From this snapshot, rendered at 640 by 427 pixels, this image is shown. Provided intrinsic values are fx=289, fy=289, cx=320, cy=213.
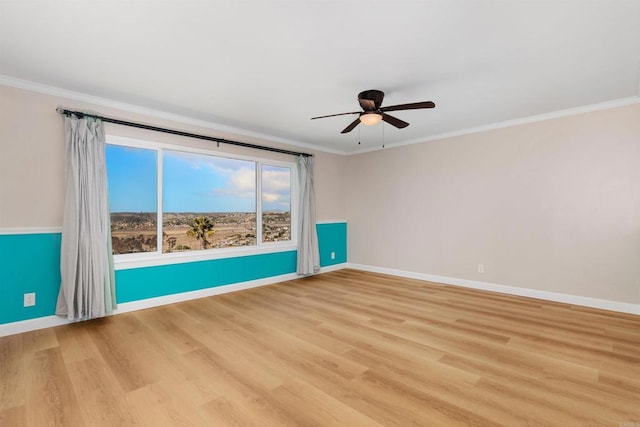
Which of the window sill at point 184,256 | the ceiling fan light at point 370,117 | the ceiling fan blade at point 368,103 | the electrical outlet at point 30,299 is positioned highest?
the ceiling fan blade at point 368,103

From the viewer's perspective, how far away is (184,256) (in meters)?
4.11

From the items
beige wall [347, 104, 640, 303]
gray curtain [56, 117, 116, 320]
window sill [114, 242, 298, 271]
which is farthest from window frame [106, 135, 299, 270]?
beige wall [347, 104, 640, 303]

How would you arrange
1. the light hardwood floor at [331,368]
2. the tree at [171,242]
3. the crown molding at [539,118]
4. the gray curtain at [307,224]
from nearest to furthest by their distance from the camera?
the light hardwood floor at [331,368], the crown molding at [539,118], the tree at [171,242], the gray curtain at [307,224]

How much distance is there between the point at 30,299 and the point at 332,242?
180 inches

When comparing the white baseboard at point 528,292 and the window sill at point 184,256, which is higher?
the window sill at point 184,256

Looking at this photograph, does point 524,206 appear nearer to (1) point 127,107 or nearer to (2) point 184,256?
(2) point 184,256

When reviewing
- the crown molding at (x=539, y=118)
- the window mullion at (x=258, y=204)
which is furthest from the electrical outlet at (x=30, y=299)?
the crown molding at (x=539, y=118)

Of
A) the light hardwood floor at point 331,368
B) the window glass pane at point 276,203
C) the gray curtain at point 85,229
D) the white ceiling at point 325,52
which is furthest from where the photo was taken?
the window glass pane at point 276,203

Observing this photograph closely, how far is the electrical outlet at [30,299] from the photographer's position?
299 centimetres

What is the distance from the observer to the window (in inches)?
146

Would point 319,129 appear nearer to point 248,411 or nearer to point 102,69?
point 102,69

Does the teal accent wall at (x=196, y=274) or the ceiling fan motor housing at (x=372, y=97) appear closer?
the ceiling fan motor housing at (x=372, y=97)

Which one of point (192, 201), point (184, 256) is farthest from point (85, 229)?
point (192, 201)

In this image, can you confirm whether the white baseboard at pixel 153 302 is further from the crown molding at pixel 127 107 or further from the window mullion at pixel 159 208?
the crown molding at pixel 127 107
